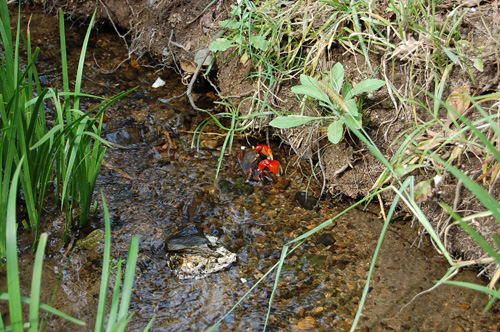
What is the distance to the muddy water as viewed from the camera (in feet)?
6.31

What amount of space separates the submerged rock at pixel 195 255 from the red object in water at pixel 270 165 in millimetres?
566

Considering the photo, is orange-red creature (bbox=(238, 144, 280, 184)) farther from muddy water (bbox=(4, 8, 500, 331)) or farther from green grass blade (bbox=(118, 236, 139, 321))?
green grass blade (bbox=(118, 236, 139, 321))

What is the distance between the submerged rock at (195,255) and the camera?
2107mm

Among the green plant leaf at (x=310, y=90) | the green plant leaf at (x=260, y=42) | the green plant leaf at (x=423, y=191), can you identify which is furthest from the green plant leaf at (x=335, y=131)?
the green plant leaf at (x=260, y=42)

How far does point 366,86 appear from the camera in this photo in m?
2.21

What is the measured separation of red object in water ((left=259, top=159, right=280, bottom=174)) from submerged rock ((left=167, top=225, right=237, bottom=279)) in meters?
0.57

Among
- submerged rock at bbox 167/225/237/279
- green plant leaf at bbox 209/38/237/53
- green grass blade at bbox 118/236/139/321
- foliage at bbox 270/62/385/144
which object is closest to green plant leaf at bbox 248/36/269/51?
green plant leaf at bbox 209/38/237/53

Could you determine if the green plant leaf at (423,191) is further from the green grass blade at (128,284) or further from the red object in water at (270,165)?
the green grass blade at (128,284)

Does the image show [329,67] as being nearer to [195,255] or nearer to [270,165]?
[270,165]

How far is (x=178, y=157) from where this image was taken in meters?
2.78

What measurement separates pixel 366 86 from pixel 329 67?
327 millimetres

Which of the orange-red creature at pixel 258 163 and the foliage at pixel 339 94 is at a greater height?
the foliage at pixel 339 94

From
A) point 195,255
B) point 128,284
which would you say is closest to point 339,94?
point 195,255

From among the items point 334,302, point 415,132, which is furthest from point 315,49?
point 334,302
